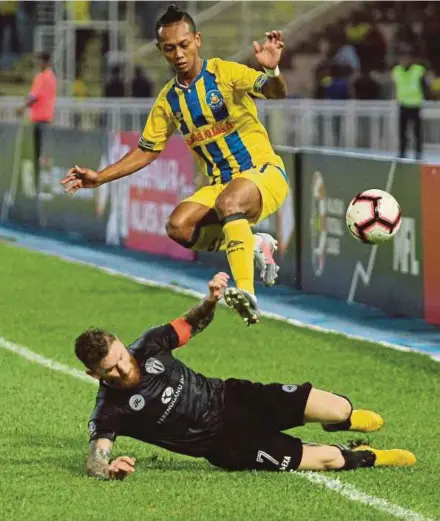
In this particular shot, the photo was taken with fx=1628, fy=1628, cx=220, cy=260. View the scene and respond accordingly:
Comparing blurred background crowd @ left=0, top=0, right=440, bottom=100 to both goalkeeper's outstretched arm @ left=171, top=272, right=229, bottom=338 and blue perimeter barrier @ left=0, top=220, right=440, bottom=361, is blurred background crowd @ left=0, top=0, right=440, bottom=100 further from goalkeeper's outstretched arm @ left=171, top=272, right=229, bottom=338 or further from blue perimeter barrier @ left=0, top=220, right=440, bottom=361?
goalkeeper's outstretched arm @ left=171, top=272, right=229, bottom=338

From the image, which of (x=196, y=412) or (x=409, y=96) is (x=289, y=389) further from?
(x=409, y=96)

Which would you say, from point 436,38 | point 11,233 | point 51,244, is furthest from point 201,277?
point 436,38

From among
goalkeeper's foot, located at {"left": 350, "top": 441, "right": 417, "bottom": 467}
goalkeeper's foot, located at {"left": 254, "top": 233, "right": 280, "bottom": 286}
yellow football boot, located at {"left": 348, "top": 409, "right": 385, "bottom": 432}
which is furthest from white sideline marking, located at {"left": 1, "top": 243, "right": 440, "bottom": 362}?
goalkeeper's foot, located at {"left": 350, "top": 441, "right": 417, "bottom": 467}

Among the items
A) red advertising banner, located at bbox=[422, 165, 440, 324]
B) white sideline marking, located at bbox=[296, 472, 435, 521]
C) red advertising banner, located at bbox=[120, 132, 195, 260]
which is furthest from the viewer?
red advertising banner, located at bbox=[120, 132, 195, 260]

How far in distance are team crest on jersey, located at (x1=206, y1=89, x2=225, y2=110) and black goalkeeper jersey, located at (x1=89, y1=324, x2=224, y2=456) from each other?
3.22 meters

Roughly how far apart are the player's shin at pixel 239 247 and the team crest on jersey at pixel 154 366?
2546mm

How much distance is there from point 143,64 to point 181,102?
27.3 m

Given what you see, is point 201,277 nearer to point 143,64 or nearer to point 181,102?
point 181,102

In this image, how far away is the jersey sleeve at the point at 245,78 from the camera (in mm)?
10449

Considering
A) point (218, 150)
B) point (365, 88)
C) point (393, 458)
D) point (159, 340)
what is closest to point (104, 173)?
point (218, 150)

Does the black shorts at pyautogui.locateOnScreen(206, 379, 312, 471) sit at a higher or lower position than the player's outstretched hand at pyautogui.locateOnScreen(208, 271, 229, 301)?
lower

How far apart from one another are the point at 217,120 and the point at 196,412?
11.7 ft

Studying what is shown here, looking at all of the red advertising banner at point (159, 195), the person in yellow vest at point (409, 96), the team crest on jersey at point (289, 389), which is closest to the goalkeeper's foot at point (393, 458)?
the team crest on jersey at point (289, 389)

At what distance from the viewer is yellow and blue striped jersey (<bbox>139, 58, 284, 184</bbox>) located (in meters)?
10.8
